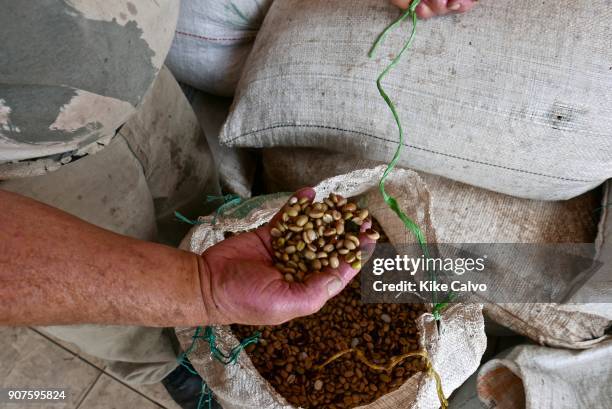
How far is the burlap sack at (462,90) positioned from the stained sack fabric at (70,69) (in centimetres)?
28

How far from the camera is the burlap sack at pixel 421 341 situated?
69 cm

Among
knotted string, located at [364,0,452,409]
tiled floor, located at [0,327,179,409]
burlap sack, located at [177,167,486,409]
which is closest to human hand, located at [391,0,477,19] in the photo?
knotted string, located at [364,0,452,409]

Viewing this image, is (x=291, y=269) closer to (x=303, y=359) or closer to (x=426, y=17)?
(x=303, y=359)

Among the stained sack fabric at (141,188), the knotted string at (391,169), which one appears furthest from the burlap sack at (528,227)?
the stained sack fabric at (141,188)

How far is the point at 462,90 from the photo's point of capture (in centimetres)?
70

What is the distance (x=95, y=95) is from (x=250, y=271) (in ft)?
0.88

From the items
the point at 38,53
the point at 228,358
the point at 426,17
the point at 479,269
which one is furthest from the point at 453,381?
the point at 38,53

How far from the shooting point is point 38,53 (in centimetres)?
43

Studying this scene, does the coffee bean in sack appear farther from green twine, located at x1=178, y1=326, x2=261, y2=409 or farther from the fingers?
the fingers

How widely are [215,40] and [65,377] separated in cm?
87

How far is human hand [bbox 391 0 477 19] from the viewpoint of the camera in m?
0.68

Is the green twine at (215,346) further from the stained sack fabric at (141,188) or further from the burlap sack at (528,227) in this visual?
the burlap sack at (528,227)

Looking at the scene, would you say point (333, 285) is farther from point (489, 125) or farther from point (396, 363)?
point (489, 125)

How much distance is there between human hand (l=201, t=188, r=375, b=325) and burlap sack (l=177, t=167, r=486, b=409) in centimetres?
13
